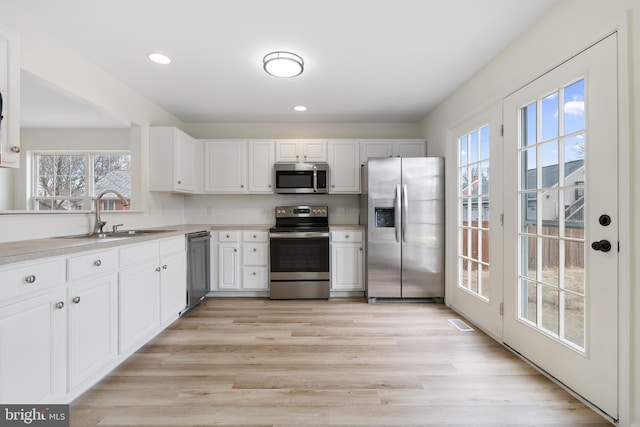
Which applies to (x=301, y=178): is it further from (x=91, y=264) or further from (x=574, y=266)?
(x=574, y=266)

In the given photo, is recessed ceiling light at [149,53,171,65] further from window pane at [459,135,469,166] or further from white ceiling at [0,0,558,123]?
window pane at [459,135,469,166]

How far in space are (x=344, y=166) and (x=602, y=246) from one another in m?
2.80

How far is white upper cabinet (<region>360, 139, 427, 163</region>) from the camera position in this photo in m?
3.89

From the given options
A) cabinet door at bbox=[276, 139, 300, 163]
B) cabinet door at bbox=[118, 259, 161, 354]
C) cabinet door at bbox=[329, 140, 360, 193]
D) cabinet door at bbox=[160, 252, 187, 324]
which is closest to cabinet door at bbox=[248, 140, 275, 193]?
cabinet door at bbox=[276, 139, 300, 163]

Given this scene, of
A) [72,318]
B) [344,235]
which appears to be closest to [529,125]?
[344,235]

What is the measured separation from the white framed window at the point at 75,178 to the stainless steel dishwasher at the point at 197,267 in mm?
894

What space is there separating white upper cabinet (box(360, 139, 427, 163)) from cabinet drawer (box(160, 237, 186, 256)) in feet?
7.94

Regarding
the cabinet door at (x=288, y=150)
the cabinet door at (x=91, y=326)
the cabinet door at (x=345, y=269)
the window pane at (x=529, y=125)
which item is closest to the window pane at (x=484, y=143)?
the window pane at (x=529, y=125)

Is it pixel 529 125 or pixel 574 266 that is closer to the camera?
pixel 574 266

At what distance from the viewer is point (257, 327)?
268 centimetres

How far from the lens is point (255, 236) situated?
359 cm

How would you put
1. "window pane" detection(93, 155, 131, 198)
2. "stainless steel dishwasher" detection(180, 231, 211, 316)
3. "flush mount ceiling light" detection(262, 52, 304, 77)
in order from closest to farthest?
1. "flush mount ceiling light" detection(262, 52, 304, 77)
2. "stainless steel dishwasher" detection(180, 231, 211, 316)
3. "window pane" detection(93, 155, 131, 198)

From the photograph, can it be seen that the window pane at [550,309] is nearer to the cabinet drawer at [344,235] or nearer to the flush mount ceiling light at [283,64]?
the cabinet drawer at [344,235]

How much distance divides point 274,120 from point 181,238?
81.6 inches
